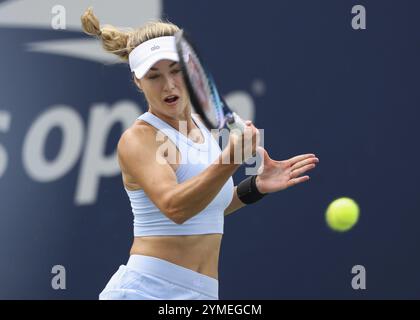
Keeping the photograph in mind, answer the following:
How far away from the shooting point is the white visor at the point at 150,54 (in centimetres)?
310

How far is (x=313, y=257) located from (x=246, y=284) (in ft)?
1.36

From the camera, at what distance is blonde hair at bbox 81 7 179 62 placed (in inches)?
129

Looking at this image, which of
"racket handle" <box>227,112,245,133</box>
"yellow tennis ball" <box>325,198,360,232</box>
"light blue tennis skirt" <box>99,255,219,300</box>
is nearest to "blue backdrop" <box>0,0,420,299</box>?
"yellow tennis ball" <box>325,198,360,232</box>

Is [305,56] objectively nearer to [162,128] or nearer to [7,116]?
[7,116]

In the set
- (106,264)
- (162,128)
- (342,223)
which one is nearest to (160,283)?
(162,128)

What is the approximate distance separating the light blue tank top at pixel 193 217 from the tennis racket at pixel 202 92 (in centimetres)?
25

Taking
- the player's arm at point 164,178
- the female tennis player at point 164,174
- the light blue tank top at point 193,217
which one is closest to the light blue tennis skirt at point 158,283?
the female tennis player at point 164,174

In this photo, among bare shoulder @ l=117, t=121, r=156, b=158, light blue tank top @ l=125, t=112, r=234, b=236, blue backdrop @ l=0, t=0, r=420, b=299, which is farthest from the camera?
blue backdrop @ l=0, t=0, r=420, b=299

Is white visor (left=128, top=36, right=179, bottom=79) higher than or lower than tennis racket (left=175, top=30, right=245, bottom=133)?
higher

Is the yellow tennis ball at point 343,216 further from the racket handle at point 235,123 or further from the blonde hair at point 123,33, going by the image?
the racket handle at point 235,123

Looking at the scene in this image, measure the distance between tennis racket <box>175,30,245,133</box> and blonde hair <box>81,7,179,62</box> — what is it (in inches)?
12.5

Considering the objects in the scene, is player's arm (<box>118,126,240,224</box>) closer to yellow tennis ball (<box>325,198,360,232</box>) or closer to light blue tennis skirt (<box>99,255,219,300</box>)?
light blue tennis skirt (<box>99,255,219,300</box>)

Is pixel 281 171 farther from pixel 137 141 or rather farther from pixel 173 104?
pixel 137 141

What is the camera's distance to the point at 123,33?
336cm
